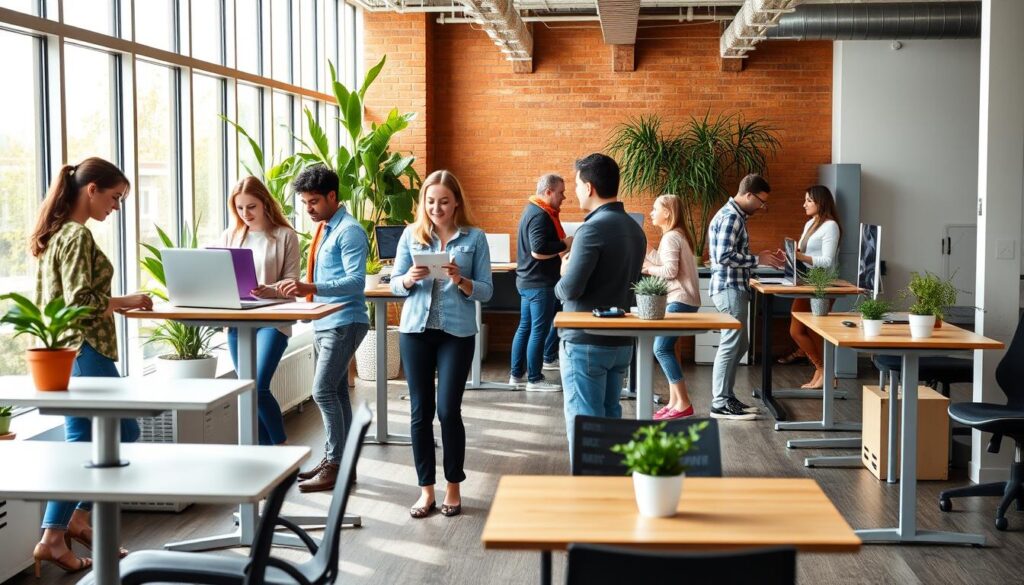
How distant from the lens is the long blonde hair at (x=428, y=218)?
16.6 feet

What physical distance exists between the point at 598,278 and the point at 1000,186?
2.57 m

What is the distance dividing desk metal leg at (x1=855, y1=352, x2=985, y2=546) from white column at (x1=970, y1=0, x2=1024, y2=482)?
1.25 m

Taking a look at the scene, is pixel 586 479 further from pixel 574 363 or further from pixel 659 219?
pixel 659 219

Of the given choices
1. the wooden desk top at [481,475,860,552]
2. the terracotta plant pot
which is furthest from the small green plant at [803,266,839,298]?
the terracotta plant pot

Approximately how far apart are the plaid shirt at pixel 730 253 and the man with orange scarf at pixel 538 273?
123cm

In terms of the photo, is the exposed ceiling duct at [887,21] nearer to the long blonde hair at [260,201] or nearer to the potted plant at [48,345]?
the long blonde hair at [260,201]

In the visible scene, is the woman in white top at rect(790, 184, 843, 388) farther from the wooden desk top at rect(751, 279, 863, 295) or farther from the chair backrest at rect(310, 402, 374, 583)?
the chair backrest at rect(310, 402, 374, 583)

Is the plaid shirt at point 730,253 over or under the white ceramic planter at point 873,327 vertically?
over

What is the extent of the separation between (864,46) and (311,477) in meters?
7.42

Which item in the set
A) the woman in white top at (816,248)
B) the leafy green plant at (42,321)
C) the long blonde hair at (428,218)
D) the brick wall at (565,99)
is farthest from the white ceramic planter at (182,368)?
the brick wall at (565,99)

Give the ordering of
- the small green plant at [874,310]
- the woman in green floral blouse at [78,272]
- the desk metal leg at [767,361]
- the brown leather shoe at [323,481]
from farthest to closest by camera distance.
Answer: the desk metal leg at [767,361]
the brown leather shoe at [323,481]
the small green plant at [874,310]
the woman in green floral blouse at [78,272]

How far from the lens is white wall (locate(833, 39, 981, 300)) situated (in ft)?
35.0

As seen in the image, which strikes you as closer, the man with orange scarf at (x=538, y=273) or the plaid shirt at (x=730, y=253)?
the plaid shirt at (x=730, y=253)

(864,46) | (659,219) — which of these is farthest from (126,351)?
(864,46)
